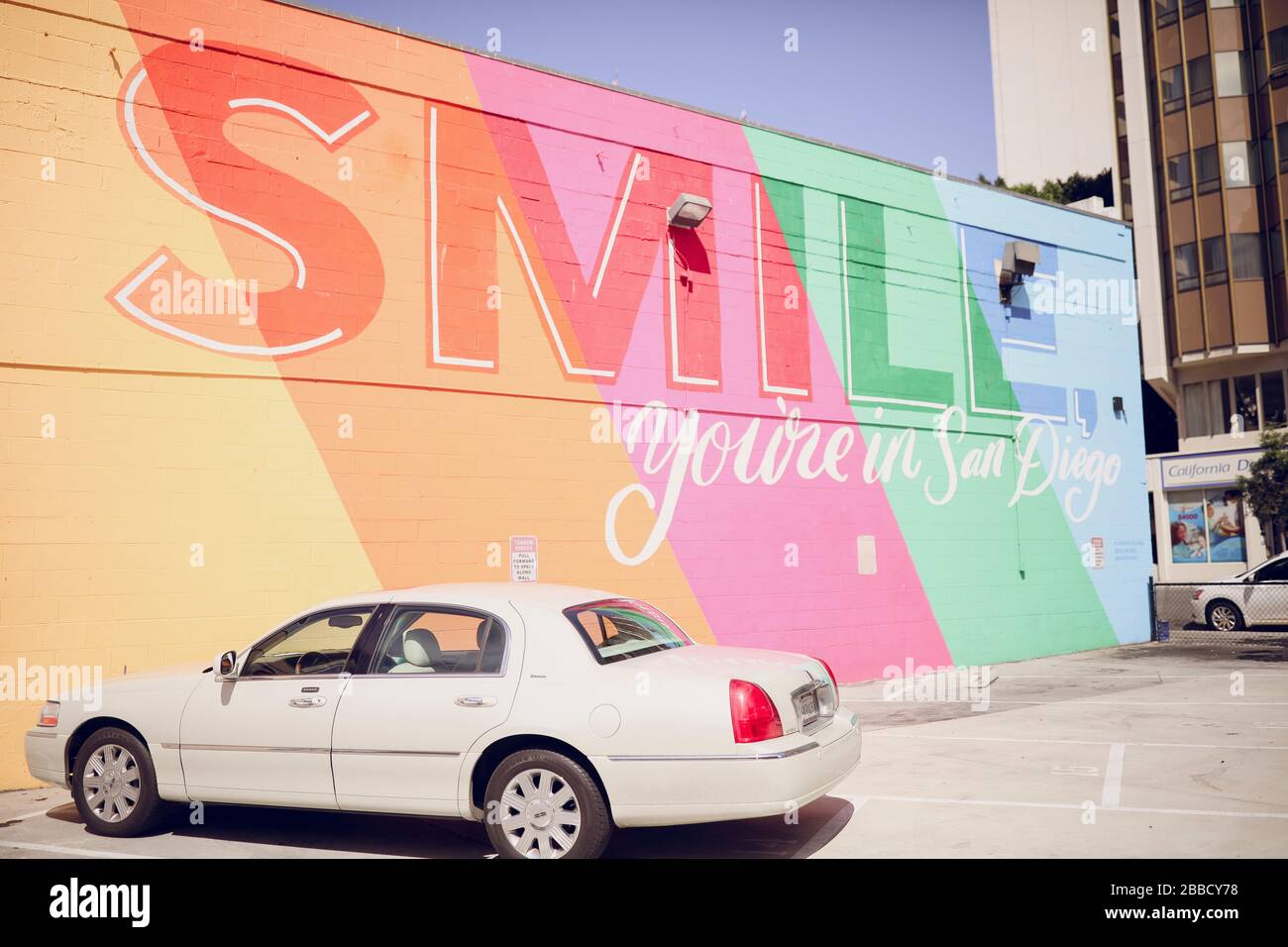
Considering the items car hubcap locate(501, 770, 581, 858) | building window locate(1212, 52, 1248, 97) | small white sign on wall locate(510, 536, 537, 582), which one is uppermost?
building window locate(1212, 52, 1248, 97)

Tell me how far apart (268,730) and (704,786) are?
2690 millimetres

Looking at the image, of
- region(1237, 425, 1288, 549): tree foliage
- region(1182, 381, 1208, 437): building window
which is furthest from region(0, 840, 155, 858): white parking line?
region(1182, 381, 1208, 437): building window

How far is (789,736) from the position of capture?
5.54m

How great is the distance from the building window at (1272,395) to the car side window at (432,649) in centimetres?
3237

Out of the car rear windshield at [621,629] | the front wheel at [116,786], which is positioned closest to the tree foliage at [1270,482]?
the car rear windshield at [621,629]

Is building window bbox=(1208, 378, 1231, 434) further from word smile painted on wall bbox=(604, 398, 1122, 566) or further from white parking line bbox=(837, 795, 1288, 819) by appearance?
white parking line bbox=(837, 795, 1288, 819)

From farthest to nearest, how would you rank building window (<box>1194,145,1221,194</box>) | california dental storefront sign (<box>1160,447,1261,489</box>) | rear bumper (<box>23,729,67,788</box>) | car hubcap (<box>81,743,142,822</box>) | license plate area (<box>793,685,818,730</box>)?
1. building window (<box>1194,145,1221,194</box>)
2. california dental storefront sign (<box>1160,447,1261,489</box>)
3. rear bumper (<box>23,729,67,788</box>)
4. car hubcap (<box>81,743,142,822</box>)
5. license plate area (<box>793,685,818,730</box>)

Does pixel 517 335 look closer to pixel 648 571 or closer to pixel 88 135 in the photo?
pixel 648 571

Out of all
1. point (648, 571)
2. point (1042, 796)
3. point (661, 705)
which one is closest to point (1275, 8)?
point (648, 571)

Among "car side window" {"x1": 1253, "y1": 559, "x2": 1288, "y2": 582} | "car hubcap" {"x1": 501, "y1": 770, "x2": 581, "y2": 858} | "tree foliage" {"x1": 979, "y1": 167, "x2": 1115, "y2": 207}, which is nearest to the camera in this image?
"car hubcap" {"x1": 501, "y1": 770, "x2": 581, "y2": 858}

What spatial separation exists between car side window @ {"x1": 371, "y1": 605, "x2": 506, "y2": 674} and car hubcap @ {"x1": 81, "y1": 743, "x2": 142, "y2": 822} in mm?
1881

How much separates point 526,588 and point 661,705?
56.1 inches

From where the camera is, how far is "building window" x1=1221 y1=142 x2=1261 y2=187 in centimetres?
3161

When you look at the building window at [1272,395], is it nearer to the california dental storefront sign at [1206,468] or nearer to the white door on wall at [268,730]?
the california dental storefront sign at [1206,468]
